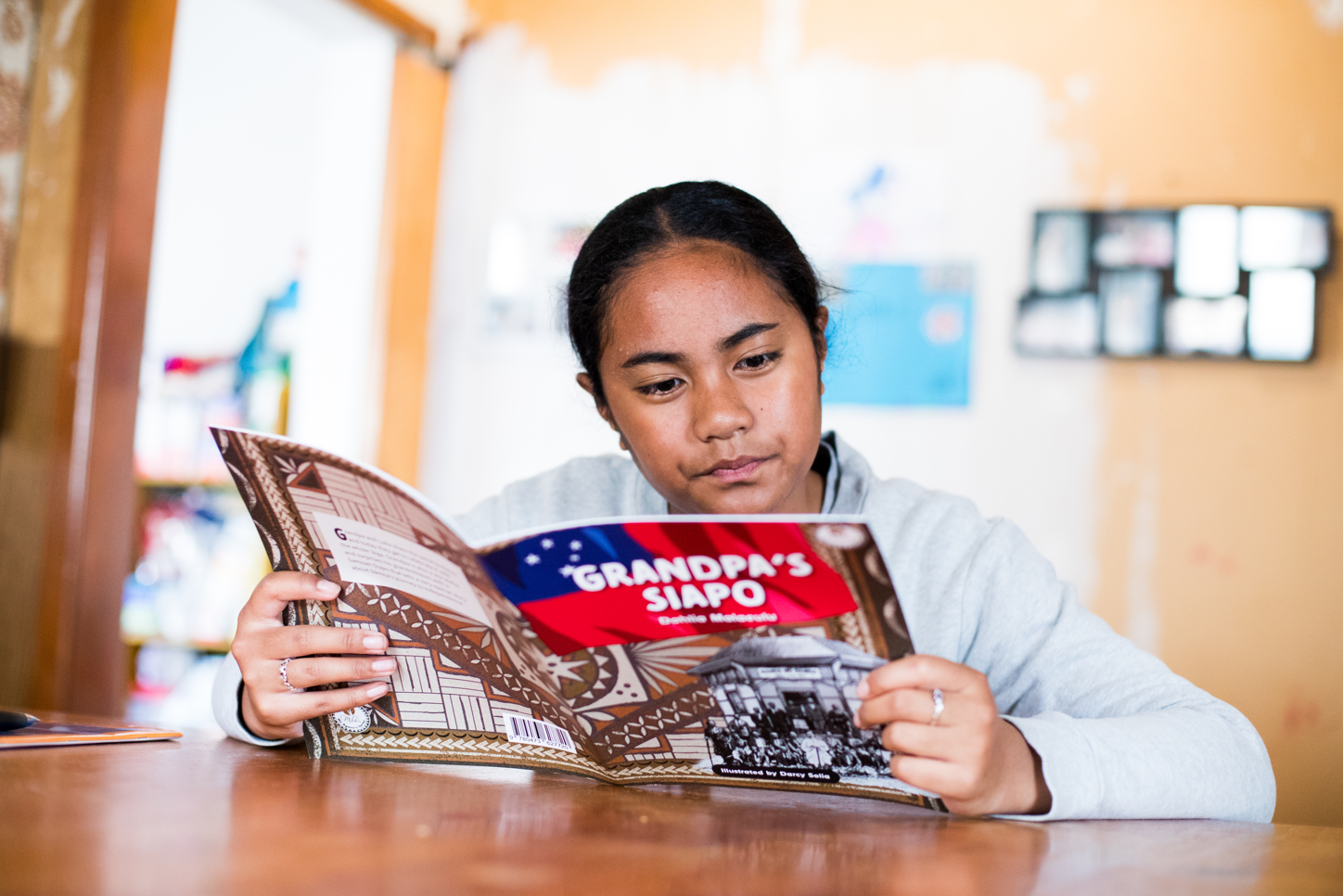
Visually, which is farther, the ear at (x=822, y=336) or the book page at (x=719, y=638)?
the ear at (x=822, y=336)

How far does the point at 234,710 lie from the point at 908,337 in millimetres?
1944

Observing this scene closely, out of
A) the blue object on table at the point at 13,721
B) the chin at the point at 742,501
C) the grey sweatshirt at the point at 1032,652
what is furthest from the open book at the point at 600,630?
the chin at the point at 742,501

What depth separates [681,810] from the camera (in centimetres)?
65

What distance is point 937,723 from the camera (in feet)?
2.09

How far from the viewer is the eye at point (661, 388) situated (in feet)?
3.38

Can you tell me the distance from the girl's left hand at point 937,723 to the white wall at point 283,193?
2317mm

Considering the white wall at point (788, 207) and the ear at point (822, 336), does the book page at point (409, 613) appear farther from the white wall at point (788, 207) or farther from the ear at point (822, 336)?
the white wall at point (788, 207)

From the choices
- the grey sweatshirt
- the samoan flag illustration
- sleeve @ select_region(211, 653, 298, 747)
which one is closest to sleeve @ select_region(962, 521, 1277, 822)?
the grey sweatshirt

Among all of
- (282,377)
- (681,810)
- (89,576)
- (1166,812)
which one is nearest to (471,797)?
(681,810)

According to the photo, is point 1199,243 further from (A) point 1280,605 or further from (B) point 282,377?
(B) point 282,377

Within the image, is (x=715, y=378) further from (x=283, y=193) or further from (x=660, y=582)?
(x=283, y=193)

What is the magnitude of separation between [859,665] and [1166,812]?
0.26 meters

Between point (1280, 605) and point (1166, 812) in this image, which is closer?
point (1166, 812)

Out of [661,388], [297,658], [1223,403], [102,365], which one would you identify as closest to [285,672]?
[297,658]
